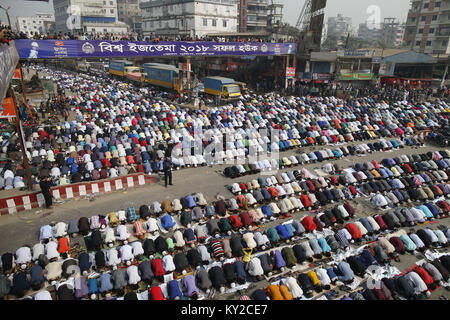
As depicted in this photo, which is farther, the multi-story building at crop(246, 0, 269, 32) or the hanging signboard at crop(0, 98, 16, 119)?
the multi-story building at crop(246, 0, 269, 32)

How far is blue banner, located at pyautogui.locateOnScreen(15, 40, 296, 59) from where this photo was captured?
24.7m

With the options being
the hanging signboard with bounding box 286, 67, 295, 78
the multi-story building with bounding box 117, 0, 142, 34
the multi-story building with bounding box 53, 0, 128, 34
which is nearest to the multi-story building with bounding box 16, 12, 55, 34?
the multi-story building with bounding box 117, 0, 142, 34

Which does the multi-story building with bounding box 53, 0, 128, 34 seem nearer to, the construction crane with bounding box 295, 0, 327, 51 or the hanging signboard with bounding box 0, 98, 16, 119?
the construction crane with bounding box 295, 0, 327, 51

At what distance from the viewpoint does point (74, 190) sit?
49.0 feet

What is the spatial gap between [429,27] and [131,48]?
58.4m

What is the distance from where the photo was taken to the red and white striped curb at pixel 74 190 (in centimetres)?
1338

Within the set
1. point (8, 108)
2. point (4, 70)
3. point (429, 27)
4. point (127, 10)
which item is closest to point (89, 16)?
point (127, 10)

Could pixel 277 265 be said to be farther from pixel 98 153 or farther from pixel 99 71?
pixel 99 71

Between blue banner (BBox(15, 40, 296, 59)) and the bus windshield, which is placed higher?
blue banner (BBox(15, 40, 296, 59))

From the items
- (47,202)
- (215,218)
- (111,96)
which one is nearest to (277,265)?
(215,218)

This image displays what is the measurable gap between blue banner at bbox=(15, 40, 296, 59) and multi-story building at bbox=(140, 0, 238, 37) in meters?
35.7

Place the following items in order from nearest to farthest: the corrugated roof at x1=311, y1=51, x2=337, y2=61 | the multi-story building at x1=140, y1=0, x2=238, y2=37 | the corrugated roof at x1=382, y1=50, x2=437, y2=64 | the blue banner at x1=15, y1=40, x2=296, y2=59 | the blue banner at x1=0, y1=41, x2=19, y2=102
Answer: the blue banner at x1=0, y1=41, x2=19, y2=102 → the blue banner at x1=15, y1=40, x2=296, y2=59 → the corrugated roof at x1=311, y1=51, x2=337, y2=61 → the corrugated roof at x1=382, y1=50, x2=437, y2=64 → the multi-story building at x1=140, y1=0, x2=238, y2=37

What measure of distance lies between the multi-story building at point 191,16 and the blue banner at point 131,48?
35680 millimetres

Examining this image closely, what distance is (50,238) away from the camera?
450 inches
